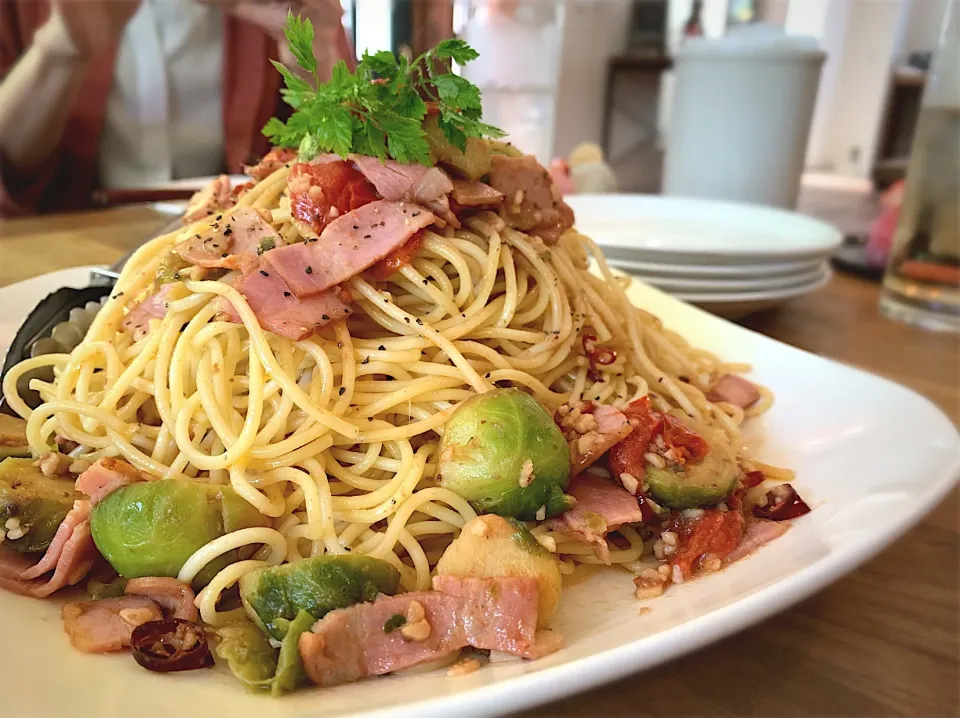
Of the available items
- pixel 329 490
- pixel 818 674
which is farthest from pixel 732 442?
pixel 329 490

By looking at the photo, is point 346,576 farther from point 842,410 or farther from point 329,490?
point 842,410

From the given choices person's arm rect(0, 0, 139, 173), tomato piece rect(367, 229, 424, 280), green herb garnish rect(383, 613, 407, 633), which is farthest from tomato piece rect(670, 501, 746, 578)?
person's arm rect(0, 0, 139, 173)

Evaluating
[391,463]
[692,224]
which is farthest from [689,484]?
[692,224]

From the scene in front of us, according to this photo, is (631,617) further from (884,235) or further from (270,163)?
(884,235)

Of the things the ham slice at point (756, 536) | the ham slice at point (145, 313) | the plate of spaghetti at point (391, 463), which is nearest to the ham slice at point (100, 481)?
the plate of spaghetti at point (391, 463)

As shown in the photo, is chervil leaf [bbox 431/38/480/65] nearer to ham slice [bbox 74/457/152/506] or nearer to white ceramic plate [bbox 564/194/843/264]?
ham slice [bbox 74/457/152/506]

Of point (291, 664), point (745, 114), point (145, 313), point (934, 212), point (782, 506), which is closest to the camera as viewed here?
point (291, 664)
